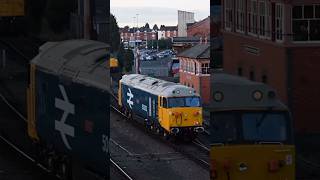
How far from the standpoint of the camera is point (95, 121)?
71.1 inches

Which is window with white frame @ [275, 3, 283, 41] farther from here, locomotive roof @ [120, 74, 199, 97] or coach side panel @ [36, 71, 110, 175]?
coach side panel @ [36, 71, 110, 175]

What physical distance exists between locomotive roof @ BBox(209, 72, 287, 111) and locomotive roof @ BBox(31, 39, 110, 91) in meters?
0.39

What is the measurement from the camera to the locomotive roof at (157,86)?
174 centimetres

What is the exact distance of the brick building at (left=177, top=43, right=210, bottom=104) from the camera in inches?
67.2

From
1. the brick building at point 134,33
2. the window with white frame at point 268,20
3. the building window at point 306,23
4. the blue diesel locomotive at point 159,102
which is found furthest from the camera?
the brick building at point 134,33

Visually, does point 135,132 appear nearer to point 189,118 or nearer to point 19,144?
point 189,118

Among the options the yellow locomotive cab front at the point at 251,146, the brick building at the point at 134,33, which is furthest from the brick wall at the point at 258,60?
the brick building at the point at 134,33

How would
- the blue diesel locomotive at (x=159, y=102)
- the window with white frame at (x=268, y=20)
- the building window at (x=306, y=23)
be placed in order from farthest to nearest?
the blue diesel locomotive at (x=159, y=102) → the window with white frame at (x=268, y=20) → the building window at (x=306, y=23)

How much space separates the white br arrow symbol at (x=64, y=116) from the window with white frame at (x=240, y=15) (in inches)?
27.3

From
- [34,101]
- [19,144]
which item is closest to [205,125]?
[34,101]

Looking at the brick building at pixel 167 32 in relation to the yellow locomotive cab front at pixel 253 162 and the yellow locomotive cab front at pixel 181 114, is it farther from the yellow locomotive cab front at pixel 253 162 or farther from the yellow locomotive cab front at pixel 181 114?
the yellow locomotive cab front at pixel 253 162

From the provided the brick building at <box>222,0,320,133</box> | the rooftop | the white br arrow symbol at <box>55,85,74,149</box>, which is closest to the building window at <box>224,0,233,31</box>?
the brick building at <box>222,0,320,133</box>

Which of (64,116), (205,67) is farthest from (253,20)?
(64,116)

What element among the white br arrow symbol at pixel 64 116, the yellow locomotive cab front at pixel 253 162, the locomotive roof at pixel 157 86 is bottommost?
the yellow locomotive cab front at pixel 253 162
